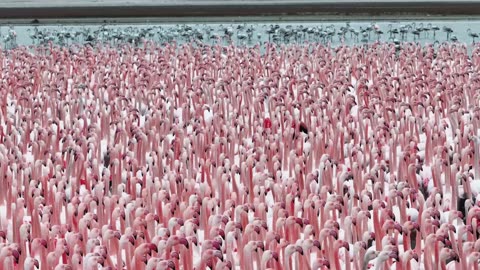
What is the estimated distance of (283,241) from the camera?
6891 millimetres

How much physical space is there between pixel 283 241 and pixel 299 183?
202 cm

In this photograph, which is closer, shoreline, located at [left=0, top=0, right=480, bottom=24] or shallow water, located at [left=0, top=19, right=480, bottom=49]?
shallow water, located at [left=0, top=19, right=480, bottom=49]

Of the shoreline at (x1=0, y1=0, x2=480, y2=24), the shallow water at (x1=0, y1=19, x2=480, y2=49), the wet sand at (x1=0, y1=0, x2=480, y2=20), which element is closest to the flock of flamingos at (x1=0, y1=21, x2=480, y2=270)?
the shallow water at (x1=0, y1=19, x2=480, y2=49)

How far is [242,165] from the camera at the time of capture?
29.5 ft

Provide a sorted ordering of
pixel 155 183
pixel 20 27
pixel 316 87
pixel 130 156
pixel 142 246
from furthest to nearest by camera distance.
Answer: pixel 20 27 < pixel 316 87 < pixel 130 156 < pixel 155 183 < pixel 142 246

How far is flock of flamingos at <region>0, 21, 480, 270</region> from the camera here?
22.8ft

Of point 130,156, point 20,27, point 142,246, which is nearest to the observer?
point 142,246

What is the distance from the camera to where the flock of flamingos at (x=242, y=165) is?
6.96m

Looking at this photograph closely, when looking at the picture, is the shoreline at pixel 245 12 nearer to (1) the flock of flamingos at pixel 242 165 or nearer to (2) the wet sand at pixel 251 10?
(2) the wet sand at pixel 251 10

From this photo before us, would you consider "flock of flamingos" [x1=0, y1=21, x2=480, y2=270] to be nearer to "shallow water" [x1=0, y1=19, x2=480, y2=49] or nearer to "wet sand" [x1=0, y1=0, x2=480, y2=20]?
"shallow water" [x1=0, y1=19, x2=480, y2=49]

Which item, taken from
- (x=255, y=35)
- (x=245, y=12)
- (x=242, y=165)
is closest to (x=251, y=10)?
(x=245, y=12)

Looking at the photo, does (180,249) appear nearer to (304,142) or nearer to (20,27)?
(304,142)

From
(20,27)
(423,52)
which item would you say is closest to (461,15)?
(423,52)

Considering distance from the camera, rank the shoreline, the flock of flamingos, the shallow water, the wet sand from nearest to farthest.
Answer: the flock of flamingos < the shallow water < the shoreline < the wet sand
